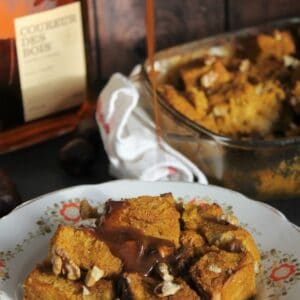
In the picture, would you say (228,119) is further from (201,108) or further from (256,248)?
(256,248)

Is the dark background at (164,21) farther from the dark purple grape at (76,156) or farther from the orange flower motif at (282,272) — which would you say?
the orange flower motif at (282,272)

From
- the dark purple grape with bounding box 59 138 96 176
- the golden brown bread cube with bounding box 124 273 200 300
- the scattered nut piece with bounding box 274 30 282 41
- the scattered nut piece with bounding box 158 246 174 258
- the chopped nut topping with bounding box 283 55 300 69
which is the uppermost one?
the scattered nut piece with bounding box 274 30 282 41

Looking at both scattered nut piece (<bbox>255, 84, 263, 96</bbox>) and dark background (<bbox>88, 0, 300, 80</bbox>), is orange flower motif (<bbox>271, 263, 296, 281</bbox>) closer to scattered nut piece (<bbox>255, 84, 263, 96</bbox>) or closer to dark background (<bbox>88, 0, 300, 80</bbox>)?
scattered nut piece (<bbox>255, 84, 263, 96</bbox>)

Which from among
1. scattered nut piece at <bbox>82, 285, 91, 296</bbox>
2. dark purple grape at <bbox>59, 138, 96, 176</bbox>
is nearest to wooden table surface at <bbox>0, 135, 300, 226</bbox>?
dark purple grape at <bbox>59, 138, 96, 176</bbox>

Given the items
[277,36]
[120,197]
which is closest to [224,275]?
[120,197]

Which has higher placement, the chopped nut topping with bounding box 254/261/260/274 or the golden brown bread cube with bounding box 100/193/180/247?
the golden brown bread cube with bounding box 100/193/180/247

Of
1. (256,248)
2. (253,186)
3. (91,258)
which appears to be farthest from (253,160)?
(91,258)

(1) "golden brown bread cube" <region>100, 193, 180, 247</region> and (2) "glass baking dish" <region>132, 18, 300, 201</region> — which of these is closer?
(1) "golden brown bread cube" <region>100, 193, 180, 247</region>

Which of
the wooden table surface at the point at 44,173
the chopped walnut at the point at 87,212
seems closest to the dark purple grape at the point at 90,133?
the wooden table surface at the point at 44,173
